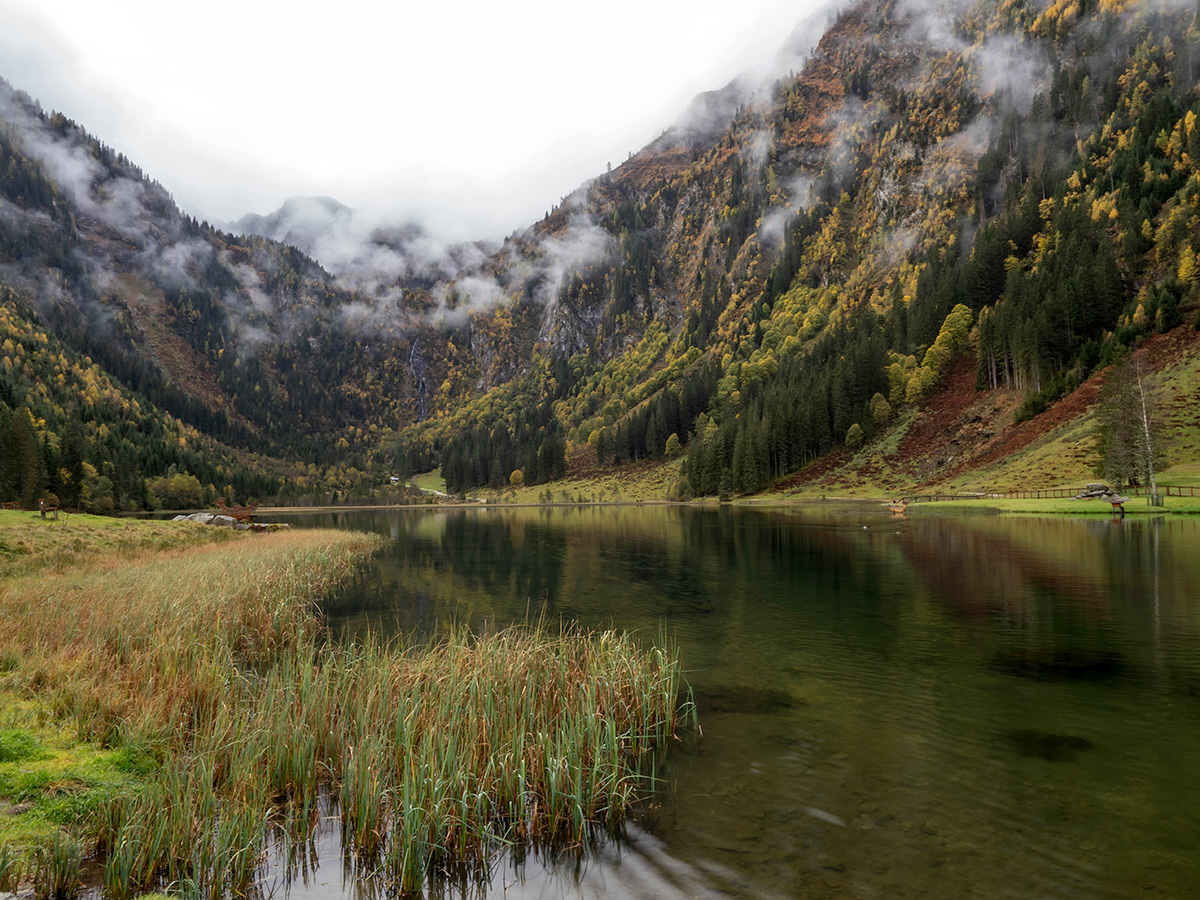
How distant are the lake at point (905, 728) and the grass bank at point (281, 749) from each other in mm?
807

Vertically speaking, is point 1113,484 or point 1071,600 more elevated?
point 1113,484

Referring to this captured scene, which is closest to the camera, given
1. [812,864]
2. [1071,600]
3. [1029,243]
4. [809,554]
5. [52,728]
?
[812,864]

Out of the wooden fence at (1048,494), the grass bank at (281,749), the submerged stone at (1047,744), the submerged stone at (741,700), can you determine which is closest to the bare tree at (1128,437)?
the wooden fence at (1048,494)

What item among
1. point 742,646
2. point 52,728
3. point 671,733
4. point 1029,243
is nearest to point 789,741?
point 671,733

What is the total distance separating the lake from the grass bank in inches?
31.8

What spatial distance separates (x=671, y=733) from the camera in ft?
42.6

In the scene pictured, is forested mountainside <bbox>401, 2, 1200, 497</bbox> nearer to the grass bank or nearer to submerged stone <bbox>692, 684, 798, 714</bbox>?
submerged stone <bbox>692, 684, 798, 714</bbox>

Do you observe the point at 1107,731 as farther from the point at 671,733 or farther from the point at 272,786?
the point at 272,786

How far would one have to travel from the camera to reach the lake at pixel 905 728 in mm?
8000

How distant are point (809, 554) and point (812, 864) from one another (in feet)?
120

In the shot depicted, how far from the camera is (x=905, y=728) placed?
12922 millimetres

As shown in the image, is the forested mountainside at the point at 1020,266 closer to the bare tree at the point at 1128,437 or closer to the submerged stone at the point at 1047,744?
the bare tree at the point at 1128,437

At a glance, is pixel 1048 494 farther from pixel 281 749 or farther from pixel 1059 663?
pixel 281 749

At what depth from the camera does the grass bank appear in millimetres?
7535
